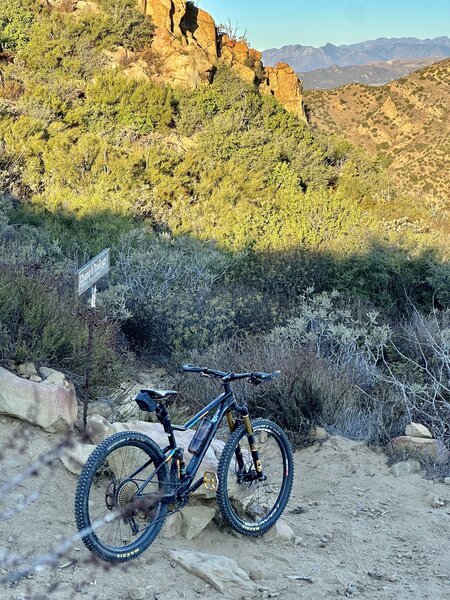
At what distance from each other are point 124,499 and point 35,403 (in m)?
1.37

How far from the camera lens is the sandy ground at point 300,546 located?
3354mm

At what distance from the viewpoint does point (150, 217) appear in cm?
1421

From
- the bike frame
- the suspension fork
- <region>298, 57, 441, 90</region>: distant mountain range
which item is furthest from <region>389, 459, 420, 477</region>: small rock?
<region>298, 57, 441, 90</region>: distant mountain range

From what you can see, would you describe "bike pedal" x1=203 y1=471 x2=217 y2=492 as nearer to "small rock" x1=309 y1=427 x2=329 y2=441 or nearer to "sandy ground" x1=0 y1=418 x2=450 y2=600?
"sandy ground" x1=0 y1=418 x2=450 y2=600

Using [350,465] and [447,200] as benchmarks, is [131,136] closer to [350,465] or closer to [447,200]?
[350,465]

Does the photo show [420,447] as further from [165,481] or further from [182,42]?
[182,42]

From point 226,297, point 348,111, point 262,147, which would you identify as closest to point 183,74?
point 262,147

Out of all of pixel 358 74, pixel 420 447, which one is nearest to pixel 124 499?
pixel 420 447

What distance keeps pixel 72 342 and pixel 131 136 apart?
39.4 ft

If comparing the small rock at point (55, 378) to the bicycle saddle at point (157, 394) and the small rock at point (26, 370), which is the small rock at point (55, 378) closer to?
the small rock at point (26, 370)

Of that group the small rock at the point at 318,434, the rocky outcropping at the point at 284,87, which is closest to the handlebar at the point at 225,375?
the small rock at the point at 318,434

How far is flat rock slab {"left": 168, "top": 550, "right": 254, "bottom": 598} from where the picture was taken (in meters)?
3.43

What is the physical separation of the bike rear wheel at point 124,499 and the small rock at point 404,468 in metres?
2.57

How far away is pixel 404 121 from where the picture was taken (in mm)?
39188
